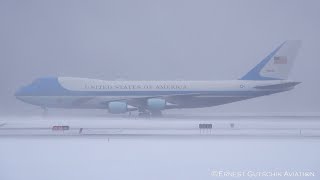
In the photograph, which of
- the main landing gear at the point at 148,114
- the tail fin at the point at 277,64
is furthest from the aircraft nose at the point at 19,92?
the tail fin at the point at 277,64

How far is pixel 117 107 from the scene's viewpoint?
872 cm

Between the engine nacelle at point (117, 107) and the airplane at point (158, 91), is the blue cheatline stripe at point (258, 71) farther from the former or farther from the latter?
the engine nacelle at point (117, 107)

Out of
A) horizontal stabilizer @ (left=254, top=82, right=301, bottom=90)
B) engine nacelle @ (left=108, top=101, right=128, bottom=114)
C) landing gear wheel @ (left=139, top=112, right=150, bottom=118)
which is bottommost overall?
landing gear wheel @ (left=139, top=112, right=150, bottom=118)

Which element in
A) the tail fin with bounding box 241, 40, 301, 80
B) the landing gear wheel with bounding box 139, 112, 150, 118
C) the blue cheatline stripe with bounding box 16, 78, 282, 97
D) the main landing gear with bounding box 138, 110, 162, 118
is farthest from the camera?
the landing gear wheel with bounding box 139, 112, 150, 118

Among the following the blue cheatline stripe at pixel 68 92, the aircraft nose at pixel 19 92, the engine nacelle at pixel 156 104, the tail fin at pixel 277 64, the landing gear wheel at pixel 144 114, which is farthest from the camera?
the engine nacelle at pixel 156 104

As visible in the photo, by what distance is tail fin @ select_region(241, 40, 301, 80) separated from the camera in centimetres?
673

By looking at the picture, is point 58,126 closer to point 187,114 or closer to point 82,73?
point 82,73

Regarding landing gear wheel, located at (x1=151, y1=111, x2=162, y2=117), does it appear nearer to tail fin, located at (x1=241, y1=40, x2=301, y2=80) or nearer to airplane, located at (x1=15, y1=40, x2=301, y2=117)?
airplane, located at (x1=15, y1=40, x2=301, y2=117)

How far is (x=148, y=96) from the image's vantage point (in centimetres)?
930

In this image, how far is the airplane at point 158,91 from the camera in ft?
23.9

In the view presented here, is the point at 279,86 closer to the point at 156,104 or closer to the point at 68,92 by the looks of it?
the point at 156,104

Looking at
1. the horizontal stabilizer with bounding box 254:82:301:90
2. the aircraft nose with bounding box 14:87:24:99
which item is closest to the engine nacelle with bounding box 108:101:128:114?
the aircraft nose with bounding box 14:87:24:99

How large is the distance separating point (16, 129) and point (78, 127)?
0.98m

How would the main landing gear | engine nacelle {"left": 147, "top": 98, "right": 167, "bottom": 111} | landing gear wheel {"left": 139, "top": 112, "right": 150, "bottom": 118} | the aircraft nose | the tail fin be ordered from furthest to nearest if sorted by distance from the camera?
engine nacelle {"left": 147, "top": 98, "right": 167, "bottom": 111} → landing gear wheel {"left": 139, "top": 112, "right": 150, "bottom": 118} → the main landing gear → the aircraft nose → the tail fin
